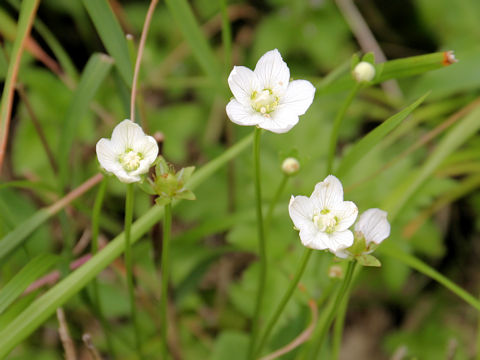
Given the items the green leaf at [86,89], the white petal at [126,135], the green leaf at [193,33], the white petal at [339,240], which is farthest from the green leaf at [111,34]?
the white petal at [339,240]

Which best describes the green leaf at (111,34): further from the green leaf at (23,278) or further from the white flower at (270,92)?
the green leaf at (23,278)

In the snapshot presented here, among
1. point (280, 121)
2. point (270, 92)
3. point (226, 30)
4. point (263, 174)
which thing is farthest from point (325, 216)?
point (263, 174)

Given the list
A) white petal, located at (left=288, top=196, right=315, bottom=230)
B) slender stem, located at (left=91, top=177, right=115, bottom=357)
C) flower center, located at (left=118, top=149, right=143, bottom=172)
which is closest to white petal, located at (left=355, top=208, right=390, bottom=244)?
white petal, located at (left=288, top=196, right=315, bottom=230)

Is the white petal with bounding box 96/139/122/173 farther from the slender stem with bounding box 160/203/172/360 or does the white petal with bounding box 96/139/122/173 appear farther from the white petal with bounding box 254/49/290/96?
the white petal with bounding box 254/49/290/96

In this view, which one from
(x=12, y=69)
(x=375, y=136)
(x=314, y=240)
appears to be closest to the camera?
(x=314, y=240)

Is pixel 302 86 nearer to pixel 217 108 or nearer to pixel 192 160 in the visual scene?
pixel 217 108

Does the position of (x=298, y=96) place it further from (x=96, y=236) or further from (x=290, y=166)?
(x=96, y=236)

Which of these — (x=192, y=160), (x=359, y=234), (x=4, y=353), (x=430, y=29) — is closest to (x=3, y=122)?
(x=4, y=353)
